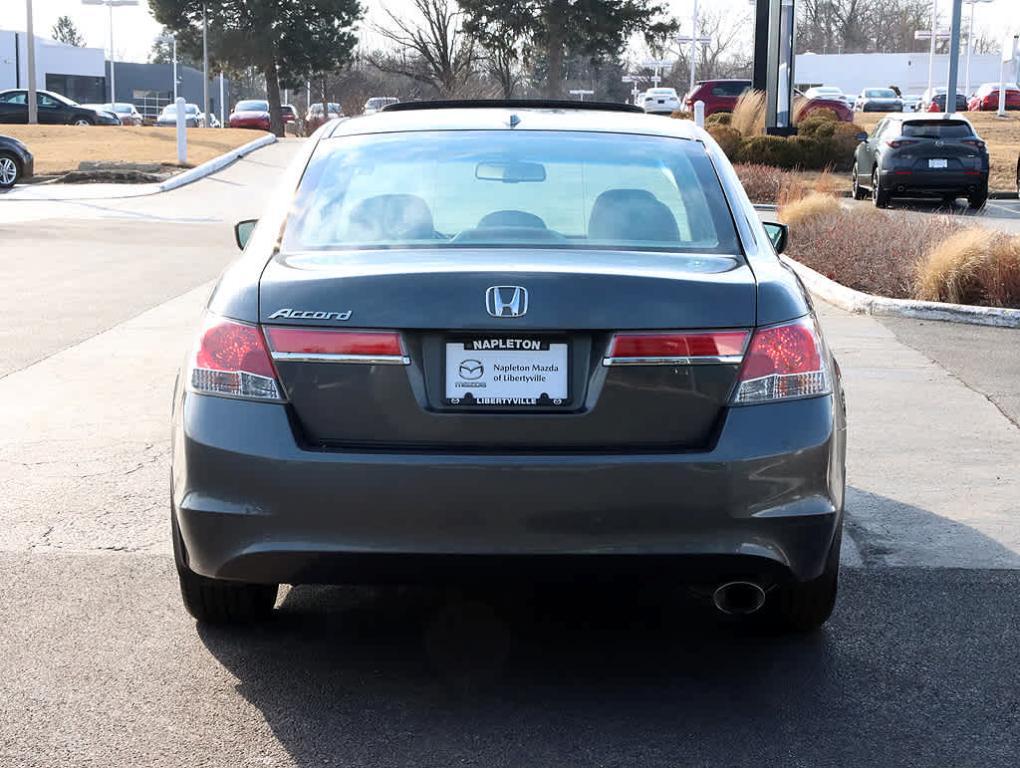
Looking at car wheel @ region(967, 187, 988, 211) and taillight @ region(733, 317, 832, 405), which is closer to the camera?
taillight @ region(733, 317, 832, 405)

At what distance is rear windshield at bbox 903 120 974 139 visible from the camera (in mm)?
25734

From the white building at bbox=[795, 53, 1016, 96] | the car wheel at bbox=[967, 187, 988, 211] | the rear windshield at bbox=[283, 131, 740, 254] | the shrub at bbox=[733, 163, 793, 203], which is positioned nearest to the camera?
the rear windshield at bbox=[283, 131, 740, 254]

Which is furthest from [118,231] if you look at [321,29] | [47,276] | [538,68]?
[538,68]

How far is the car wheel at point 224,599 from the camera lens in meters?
4.36

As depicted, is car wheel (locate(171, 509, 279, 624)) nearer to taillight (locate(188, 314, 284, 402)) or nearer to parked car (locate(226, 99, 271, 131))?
taillight (locate(188, 314, 284, 402))

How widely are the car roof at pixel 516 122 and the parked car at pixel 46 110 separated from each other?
159ft

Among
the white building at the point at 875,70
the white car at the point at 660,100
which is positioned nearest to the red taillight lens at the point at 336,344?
the white car at the point at 660,100

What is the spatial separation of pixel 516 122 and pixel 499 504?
5.71 ft

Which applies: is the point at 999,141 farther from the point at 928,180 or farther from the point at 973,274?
the point at 973,274

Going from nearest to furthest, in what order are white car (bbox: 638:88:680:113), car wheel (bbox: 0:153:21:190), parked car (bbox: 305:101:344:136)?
car wheel (bbox: 0:153:21:190)
parked car (bbox: 305:101:344:136)
white car (bbox: 638:88:680:113)

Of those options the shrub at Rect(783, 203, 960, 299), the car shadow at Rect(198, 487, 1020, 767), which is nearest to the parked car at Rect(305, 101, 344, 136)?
the shrub at Rect(783, 203, 960, 299)

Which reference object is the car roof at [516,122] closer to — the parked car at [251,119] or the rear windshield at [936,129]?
the rear windshield at [936,129]

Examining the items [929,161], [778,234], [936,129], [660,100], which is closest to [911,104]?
[660,100]

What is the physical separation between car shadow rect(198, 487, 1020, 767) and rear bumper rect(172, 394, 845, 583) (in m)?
0.41
